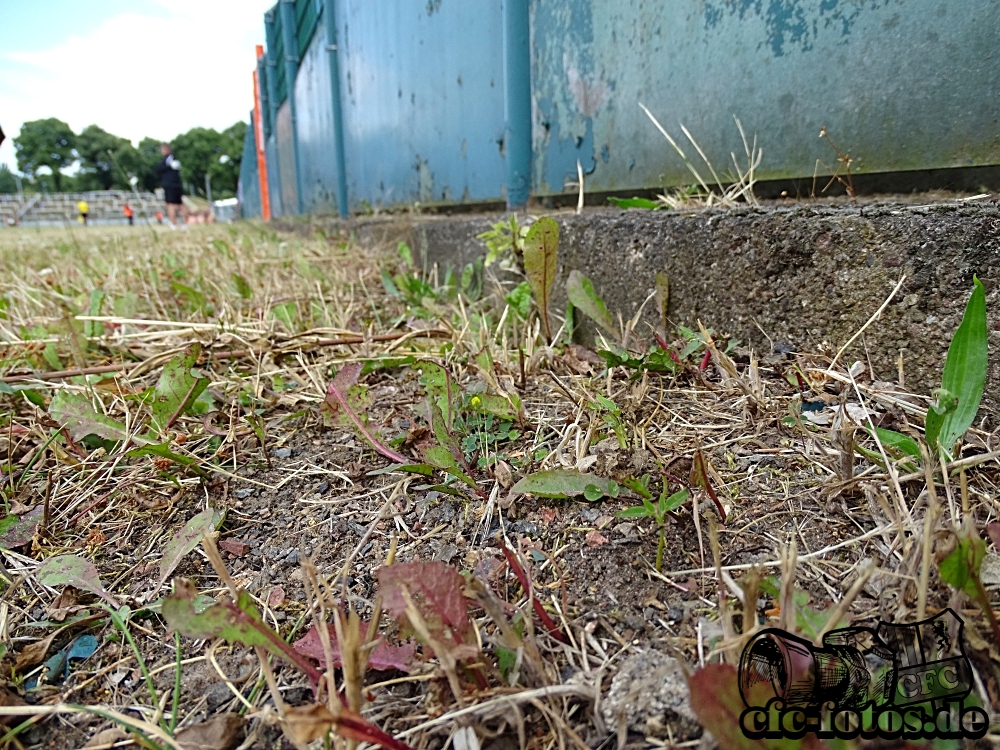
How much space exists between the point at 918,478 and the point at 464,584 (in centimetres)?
58

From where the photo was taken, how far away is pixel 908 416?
2.93 feet

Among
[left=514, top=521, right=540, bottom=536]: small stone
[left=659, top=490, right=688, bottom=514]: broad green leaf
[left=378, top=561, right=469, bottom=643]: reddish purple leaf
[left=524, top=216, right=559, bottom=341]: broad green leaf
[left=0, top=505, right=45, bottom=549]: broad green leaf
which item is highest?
[left=524, top=216, right=559, bottom=341]: broad green leaf

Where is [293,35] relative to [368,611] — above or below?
above

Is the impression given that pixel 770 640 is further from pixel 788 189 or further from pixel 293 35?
pixel 293 35

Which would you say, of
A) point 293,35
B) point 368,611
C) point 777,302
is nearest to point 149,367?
point 368,611

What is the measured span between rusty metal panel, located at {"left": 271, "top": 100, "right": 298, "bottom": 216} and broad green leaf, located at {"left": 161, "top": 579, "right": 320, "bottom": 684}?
778 cm

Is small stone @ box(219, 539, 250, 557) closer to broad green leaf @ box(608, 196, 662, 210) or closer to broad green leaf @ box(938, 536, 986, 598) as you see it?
broad green leaf @ box(938, 536, 986, 598)

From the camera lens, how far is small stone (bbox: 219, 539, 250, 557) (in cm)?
85

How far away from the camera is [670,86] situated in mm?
1525

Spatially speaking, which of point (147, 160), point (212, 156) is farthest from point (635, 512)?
point (212, 156)

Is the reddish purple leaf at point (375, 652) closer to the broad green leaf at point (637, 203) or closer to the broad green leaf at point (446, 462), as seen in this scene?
the broad green leaf at point (446, 462)

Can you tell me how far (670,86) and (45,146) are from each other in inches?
3008

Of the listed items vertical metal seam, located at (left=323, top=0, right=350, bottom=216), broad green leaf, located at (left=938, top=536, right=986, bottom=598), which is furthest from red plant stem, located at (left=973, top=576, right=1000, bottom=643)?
vertical metal seam, located at (left=323, top=0, right=350, bottom=216)

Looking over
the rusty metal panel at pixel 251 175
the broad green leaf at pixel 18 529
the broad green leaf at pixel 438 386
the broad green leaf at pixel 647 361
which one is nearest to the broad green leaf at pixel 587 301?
the broad green leaf at pixel 647 361
